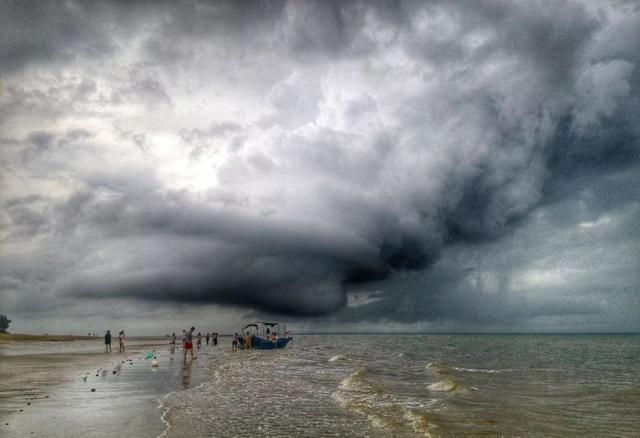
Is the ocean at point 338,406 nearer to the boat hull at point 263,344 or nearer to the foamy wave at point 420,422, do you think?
the foamy wave at point 420,422

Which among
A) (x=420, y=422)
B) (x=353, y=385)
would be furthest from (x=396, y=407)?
(x=353, y=385)

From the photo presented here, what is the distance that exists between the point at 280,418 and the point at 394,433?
14.4 ft

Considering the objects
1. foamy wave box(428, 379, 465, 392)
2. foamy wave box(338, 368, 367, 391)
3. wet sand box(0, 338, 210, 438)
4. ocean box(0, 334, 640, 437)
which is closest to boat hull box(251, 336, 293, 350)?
ocean box(0, 334, 640, 437)

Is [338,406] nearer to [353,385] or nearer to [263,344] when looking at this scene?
[353,385]

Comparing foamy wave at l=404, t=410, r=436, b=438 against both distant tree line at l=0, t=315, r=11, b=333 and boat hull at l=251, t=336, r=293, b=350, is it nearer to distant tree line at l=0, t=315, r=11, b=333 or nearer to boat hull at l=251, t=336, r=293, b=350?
boat hull at l=251, t=336, r=293, b=350

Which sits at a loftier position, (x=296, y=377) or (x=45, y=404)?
(x=45, y=404)

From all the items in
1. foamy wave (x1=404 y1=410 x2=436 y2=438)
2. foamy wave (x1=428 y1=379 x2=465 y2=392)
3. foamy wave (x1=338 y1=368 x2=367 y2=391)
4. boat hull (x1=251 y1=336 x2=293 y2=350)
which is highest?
foamy wave (x1=404 y1=410 x2=436 y2=438)

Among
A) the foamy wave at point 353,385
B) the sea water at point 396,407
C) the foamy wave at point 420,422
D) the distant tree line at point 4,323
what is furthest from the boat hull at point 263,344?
the distant tree line at point 4,323

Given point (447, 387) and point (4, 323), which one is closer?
point (447, 387)

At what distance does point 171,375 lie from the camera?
2973 cm

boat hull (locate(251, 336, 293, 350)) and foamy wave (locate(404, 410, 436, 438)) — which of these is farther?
boat hull (locate(251, 336, 293, 350))

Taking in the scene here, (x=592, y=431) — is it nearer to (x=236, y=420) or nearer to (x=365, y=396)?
(x=365, y=396)

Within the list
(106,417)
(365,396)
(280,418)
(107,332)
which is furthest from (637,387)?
(107,332)

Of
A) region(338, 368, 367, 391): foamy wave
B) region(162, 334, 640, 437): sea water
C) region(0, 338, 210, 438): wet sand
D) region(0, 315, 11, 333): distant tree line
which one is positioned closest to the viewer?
region(0, 338, 210, 438): wet sand
